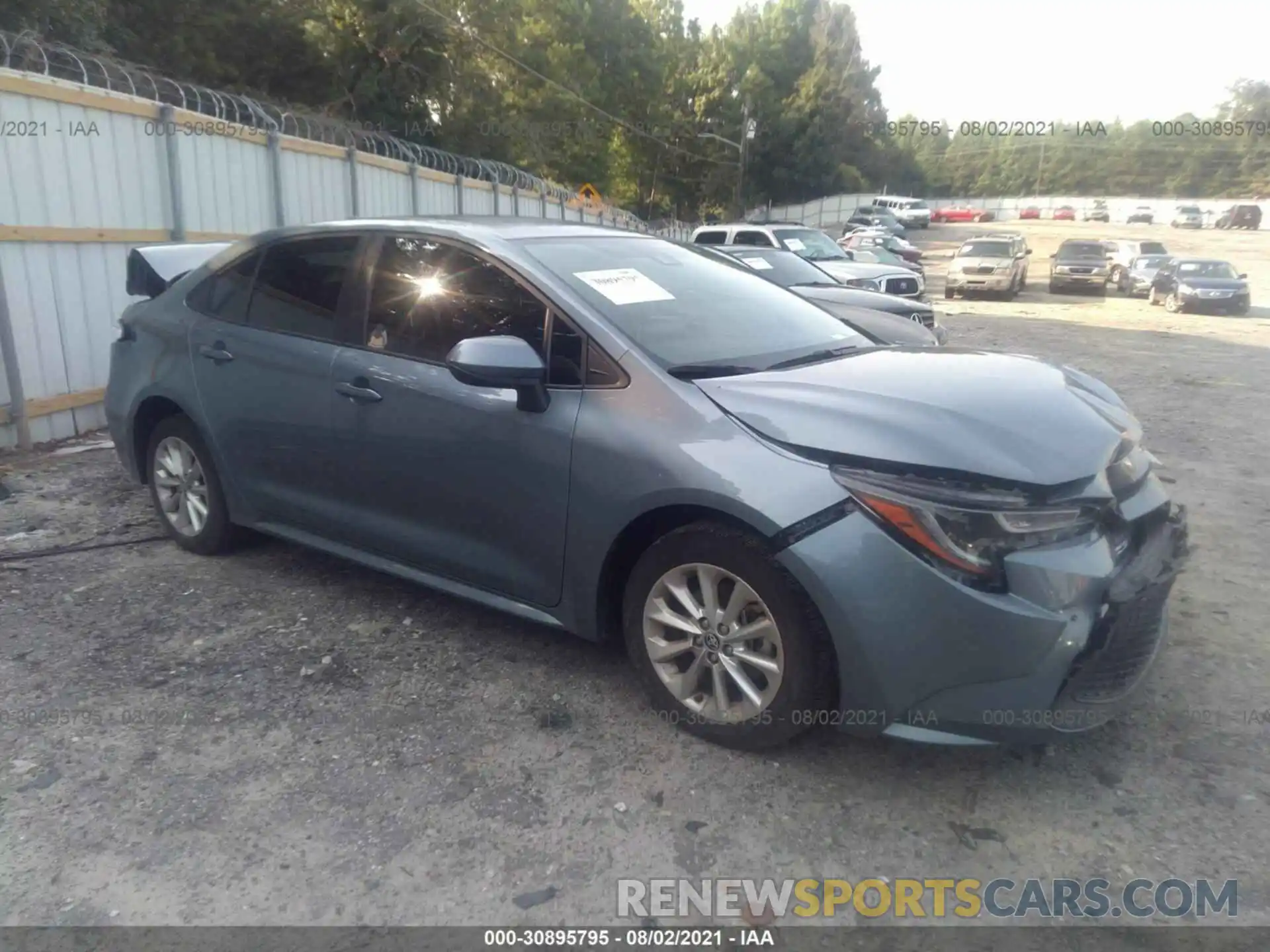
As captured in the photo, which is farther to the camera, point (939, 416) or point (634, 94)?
point (634, 94)

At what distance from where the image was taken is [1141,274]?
1004 inches

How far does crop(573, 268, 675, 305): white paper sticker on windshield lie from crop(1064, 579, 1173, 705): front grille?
187cm

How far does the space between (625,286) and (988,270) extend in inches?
884

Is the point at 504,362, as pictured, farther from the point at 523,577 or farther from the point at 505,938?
the point at 505,938

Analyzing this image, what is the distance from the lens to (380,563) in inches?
154

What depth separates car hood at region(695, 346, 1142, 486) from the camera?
2.76 meters

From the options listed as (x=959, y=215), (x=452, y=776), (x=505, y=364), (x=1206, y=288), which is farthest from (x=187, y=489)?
(x=959, y=215)

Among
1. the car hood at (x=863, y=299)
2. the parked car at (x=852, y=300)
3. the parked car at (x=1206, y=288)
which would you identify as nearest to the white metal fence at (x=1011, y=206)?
the parked car at (x=1206, y=288)

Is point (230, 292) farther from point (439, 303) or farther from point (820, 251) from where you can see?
point (820, 251)

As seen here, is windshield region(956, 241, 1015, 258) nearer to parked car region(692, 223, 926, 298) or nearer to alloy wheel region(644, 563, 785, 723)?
parked car region(692, 223, 926, 298)

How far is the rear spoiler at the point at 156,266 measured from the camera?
5.69 metres

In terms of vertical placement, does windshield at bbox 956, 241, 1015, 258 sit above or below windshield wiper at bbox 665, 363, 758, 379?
below

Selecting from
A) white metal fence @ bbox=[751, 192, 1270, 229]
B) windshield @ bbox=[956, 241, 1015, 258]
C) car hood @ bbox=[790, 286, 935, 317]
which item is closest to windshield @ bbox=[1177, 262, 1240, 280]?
windshield @ bbox=[956, 241, 1015, 258]

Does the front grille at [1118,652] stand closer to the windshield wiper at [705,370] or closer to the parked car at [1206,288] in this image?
the windshield wiper at [705,370]
